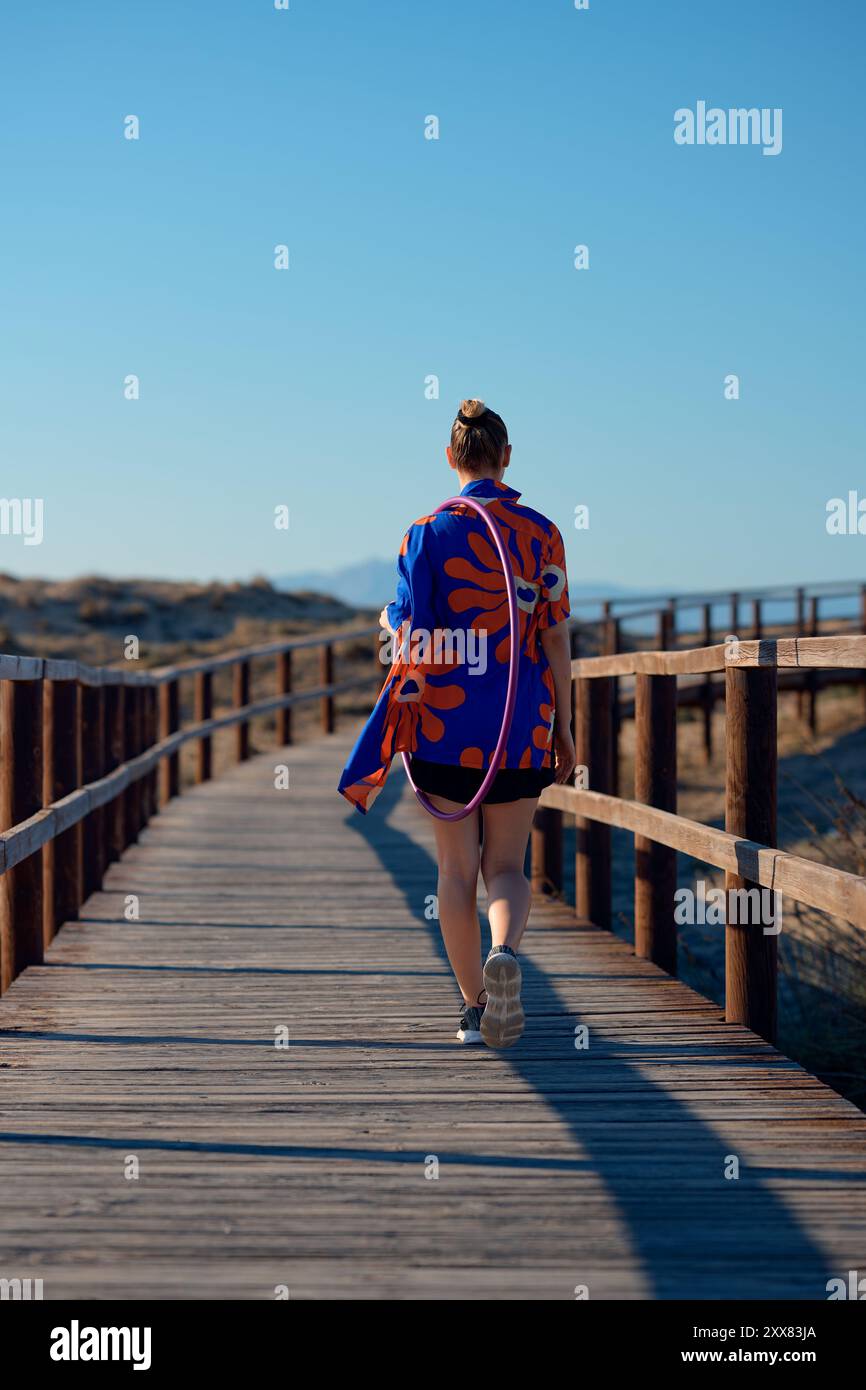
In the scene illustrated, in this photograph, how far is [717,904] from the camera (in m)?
5.59

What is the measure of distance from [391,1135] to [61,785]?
3.33m

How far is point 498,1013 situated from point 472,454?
5.19ft

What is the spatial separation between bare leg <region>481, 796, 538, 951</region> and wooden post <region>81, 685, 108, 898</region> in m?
3.40

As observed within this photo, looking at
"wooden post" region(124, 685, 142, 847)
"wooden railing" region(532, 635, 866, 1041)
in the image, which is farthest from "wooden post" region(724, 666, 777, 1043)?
"wooden post" region(124, 685, 142, 847)

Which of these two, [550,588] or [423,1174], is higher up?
[550,588]

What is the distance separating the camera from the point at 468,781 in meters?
4.40

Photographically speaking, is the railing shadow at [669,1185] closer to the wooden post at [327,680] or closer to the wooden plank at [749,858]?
the wooden plank at [749,858]

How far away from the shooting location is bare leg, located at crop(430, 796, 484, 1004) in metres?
4.51

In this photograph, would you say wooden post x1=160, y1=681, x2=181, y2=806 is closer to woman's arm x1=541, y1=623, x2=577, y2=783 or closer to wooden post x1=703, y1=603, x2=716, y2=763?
wooden post x1=703, y1=603, x2=716, y2=763

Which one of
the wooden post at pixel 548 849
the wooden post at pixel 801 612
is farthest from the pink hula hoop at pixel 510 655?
the wooden post at pixel 801 612

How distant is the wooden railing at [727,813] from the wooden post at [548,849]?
0.90 m
